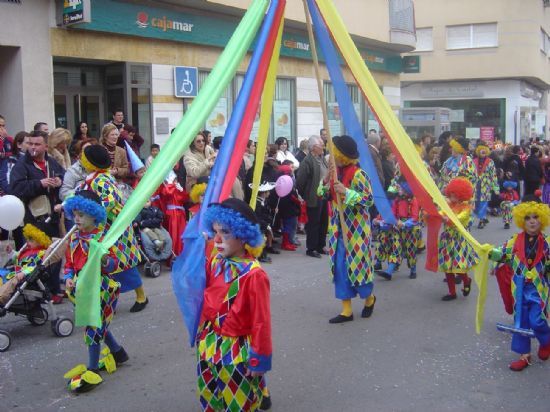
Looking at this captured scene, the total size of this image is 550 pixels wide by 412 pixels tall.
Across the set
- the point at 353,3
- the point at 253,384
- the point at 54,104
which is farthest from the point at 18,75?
the point at 353,3

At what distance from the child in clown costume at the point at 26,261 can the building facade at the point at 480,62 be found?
30.7 metres

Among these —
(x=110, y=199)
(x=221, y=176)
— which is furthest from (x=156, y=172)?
(x=110, y=199)

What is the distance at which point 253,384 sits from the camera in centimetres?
364

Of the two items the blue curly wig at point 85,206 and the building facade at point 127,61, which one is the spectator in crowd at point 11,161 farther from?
the building facade at point 127,61

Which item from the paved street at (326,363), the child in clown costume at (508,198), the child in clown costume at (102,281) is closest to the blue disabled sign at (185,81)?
the child in clown costume at (508,198)

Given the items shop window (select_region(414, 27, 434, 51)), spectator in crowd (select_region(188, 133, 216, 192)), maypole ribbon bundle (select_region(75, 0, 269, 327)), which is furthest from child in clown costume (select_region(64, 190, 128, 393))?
shop window (select_region(414, 27, 434, 51))

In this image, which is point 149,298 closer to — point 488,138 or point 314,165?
point 314,165

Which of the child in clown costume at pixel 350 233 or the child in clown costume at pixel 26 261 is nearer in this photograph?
the child in clown costume at pixel 26 261

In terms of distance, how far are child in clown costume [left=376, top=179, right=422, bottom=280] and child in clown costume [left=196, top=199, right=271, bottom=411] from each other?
5560 mm

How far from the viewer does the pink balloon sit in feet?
33.3

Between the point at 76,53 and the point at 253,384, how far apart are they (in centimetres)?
1043

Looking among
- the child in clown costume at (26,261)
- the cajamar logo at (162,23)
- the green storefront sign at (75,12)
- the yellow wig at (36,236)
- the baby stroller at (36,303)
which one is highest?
the cajamar logo at (162,23)

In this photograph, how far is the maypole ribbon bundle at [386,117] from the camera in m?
5.27

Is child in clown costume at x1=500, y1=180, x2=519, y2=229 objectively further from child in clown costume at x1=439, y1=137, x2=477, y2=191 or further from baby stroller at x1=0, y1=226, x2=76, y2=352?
baby stroller at x1=0, y1=226, x2=76, y2=352
